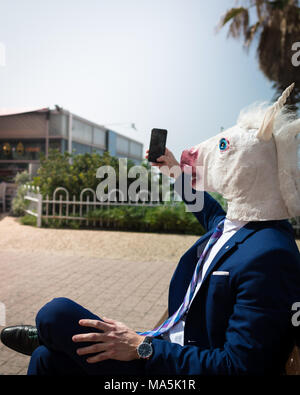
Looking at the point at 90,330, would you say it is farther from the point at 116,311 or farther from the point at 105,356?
the point at 116,311

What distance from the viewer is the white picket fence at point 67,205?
32.3 feet

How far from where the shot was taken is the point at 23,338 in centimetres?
176

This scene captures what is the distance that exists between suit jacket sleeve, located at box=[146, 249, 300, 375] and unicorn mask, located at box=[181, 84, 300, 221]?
232 mm

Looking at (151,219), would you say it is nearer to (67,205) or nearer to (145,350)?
(67,205)

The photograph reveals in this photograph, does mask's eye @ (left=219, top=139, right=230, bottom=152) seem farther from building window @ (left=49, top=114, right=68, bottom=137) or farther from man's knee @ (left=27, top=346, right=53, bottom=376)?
building window @ (left=49, top=114, right=68, bottom=137)

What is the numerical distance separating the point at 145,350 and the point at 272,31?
43.3ft

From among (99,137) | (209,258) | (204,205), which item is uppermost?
(99,137)

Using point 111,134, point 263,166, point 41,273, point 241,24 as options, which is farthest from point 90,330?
point 111,134

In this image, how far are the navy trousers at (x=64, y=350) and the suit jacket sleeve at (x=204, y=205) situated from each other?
851 millimetres

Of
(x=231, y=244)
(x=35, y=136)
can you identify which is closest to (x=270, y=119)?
(x=231, y=244)

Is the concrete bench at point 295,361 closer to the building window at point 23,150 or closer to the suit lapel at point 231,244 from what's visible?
the suit lapel at point 231,244

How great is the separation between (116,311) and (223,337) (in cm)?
278

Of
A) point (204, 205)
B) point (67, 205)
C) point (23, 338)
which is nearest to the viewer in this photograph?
point (23, 338)

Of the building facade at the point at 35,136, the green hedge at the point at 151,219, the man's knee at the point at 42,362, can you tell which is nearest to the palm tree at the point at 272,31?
the green hedge at the point at 151,219
